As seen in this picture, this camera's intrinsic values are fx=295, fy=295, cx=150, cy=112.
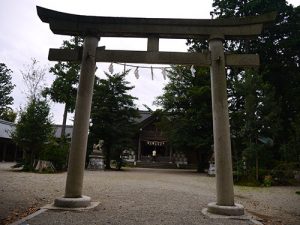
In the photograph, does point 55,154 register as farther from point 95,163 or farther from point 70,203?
point 70,203

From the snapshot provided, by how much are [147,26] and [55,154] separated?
15610 millimetres

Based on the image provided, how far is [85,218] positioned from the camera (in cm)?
626

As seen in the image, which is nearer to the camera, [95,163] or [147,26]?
[147,26]

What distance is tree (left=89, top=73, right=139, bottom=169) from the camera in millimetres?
26047

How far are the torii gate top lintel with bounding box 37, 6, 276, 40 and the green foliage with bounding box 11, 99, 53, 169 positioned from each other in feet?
43.3

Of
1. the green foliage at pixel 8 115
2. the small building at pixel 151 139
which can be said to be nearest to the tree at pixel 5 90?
the green foliage at pixel 8 115

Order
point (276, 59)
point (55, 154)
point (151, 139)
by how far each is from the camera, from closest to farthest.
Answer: point (55, 154) < point (276, 59) < point (151, 139)

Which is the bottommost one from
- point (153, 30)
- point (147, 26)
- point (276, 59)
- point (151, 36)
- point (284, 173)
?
point (284, 173)

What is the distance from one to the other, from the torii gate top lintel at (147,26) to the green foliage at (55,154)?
14.5 meters

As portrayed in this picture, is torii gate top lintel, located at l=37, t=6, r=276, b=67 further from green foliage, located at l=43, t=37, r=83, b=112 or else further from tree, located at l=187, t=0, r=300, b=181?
green foliage, located at l=43, t=37, r=83, b=112

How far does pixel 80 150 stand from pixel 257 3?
20.4 meters

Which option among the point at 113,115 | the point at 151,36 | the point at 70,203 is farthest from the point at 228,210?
the point at 113,115

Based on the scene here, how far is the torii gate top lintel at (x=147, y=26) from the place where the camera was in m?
8.27

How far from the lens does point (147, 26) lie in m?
8.34
